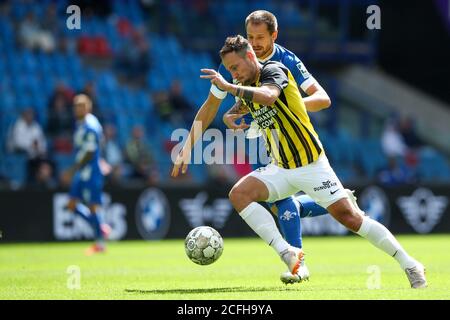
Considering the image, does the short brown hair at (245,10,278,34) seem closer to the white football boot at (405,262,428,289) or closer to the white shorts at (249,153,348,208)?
the white shorts at (249,153,348,208)

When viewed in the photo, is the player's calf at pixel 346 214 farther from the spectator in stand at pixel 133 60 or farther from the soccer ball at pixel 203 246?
the spectator in stand at pixel 133 60

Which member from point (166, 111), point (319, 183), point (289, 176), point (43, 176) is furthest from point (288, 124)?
point (166, 111)

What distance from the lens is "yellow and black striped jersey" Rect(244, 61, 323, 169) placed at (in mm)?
8383

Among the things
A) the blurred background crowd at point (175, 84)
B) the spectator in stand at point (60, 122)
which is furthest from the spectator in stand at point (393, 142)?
the spectator in stand at point (60, 122)

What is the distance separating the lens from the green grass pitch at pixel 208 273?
8.01 meters

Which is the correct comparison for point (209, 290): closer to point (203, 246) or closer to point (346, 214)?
point (203, 246)

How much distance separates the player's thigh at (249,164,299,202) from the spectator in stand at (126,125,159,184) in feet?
33.1

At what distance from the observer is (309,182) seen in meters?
8.39

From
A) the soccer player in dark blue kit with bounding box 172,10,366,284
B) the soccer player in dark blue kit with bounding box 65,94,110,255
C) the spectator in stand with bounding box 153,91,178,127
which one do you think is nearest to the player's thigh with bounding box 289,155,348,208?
the soccer player in dark blue kit with bounding box 172,10,366,284

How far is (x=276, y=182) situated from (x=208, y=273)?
8.12 ft

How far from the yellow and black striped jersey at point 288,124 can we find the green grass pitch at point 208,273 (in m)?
1.16

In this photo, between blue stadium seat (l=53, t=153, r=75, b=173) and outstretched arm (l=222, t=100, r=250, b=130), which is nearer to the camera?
outstretched arm (l=222, t=100, r=250, b=130)

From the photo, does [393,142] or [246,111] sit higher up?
[246,111]
